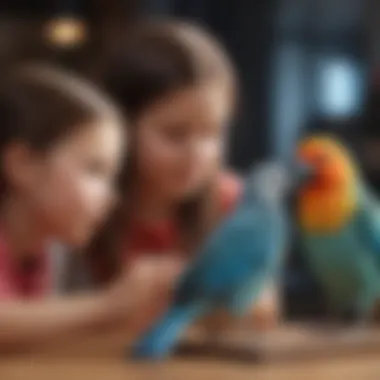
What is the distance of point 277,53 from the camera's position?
40.0 inches

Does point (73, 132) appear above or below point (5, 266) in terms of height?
above

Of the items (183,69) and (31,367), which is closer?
(31,367)

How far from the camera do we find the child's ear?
3.08 feet

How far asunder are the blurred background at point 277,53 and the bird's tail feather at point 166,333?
0.12m

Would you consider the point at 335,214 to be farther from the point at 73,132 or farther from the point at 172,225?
the point at 73,132

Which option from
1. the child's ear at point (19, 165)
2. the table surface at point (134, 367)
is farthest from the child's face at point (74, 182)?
the table surface at point (134, 367)

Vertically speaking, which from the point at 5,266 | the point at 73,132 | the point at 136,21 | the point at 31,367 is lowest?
the point at 31,367

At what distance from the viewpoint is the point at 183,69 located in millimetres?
988

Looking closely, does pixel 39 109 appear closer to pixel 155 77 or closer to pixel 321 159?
pixel 155 77

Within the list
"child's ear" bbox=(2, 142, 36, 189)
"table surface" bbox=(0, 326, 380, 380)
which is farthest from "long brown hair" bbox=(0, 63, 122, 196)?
"table surface" bbox=(0, 326, 380, 380)

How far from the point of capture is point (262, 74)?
3.30ft

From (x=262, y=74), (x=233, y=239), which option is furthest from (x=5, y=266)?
(x=262, y=74)

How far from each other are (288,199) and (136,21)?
236 millimetres

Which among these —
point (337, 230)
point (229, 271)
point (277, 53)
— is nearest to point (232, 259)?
point (229, 271)
